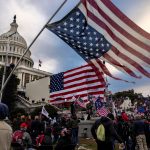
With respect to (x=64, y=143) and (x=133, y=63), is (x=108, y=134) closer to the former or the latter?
(x=64, y=143)

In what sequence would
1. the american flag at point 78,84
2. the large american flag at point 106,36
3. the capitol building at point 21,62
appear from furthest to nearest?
the capitol building at point 21,62 → the american flag at point 78,84 → the large american flag at point 106,36

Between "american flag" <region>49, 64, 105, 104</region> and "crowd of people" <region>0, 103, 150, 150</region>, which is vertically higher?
"american flag" <region>49, 64, 105, 104</region>

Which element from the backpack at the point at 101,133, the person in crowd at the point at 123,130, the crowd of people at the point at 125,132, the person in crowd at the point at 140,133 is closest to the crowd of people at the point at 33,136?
the backpack at the point at 101,133

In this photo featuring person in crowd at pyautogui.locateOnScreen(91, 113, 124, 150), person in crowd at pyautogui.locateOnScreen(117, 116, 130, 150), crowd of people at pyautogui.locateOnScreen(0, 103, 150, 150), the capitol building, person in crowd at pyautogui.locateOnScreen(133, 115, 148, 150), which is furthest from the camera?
the capitol building

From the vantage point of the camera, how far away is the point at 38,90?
98312mm

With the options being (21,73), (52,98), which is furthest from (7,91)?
(52,98)

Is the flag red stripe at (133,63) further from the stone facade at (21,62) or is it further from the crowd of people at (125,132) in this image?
the stone facade at (21,62)

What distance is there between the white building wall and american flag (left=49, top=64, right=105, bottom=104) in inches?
2864

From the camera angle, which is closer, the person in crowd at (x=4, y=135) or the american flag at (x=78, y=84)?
the person in crowd at (x=4, y=135)

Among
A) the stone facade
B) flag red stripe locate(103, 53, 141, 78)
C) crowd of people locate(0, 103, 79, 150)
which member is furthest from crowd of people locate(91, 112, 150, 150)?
the stone facade

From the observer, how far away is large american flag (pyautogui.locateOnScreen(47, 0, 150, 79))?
35.1ft

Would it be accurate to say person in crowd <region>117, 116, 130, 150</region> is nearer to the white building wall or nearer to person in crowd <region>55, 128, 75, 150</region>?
person in crowd <region>55, 128, 75, 150</region>

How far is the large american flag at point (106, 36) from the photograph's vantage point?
421 inches

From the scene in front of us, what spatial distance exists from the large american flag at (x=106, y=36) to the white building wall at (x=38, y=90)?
267 ft
